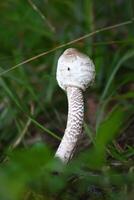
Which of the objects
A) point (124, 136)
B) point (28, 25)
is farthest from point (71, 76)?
point (28, 25)

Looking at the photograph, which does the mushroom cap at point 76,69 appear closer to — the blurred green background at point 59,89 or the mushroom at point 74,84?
the mushroom at point 74,84

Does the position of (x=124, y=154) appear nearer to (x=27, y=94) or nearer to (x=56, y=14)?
(x=27, y=94)

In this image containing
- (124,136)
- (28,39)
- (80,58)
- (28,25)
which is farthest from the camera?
(28,39)

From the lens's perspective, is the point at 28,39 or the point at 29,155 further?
the point at 28,39

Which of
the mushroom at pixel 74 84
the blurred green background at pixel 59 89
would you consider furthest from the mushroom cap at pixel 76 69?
the blurred green background at pixel 59 89

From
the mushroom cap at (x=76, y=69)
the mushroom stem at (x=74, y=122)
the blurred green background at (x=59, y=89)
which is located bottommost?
the mushroom stem at (x=74, y=122)

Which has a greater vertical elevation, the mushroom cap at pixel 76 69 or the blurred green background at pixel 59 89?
the blurred green background at pixel 59 89

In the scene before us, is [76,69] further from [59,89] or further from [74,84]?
[59,89]

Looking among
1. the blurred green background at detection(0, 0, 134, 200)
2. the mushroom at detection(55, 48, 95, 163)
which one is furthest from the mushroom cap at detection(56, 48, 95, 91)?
the blurred green background at detection(0, 0, 134, 200)
